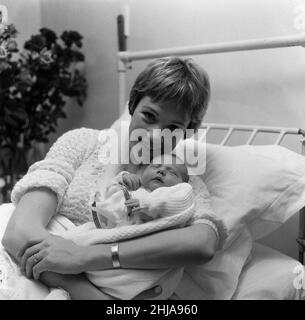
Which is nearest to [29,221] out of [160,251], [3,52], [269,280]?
[160,251]

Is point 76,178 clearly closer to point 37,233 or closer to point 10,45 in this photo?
point 37,233

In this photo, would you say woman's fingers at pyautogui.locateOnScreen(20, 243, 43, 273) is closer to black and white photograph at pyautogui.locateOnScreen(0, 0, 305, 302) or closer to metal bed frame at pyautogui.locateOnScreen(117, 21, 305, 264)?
black and white photograph at pyautogui.locateOnScreen(0, 0, 305, 302)

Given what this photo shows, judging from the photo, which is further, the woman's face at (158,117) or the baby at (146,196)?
the woman's face at (158,117)

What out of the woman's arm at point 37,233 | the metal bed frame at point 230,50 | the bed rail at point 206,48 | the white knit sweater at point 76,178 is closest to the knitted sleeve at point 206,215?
the white knit sweater at point 76,178

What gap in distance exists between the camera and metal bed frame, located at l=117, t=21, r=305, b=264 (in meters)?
1.18

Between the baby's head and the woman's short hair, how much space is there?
0.14m

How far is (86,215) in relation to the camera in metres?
0.99

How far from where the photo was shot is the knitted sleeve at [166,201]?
0.84 meters

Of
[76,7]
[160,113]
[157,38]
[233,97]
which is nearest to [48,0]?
[76,7]

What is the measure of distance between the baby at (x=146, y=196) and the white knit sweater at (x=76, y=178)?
0.06 meters

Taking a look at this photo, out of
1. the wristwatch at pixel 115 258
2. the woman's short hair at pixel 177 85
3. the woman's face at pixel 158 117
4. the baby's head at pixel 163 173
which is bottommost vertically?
the wristwatch at pixel 115 258

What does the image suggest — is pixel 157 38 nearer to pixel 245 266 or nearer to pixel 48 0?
pixel 48 0

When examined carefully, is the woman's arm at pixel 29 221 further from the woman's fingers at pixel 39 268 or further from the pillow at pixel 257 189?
the pillow at pixel 257 189
